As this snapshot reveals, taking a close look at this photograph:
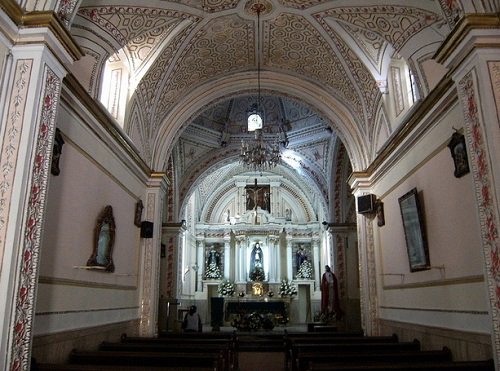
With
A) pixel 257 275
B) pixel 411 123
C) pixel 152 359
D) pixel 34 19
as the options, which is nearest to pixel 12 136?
pixel 34 19

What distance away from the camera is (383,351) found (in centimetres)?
650

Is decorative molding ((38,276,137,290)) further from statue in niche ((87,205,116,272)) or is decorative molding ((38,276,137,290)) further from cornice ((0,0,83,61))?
cornice ((0,0,83,61))

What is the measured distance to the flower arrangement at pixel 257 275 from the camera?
2120 cm

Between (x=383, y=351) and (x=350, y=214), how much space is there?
31.3 feet

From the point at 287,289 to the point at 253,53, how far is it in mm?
13076

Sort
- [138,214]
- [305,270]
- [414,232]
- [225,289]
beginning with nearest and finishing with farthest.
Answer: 1. [414,232]
2. [138,214]
3. [225,289]
4. [305,270]

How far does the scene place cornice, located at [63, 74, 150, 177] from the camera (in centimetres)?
606

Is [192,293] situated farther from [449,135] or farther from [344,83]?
[449,135]

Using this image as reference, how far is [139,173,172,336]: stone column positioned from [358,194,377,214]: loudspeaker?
14.4 feet

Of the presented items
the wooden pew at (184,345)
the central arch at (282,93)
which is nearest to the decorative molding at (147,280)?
the wooden pew at (184,345)

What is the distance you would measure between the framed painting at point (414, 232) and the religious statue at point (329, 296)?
5.73 metres

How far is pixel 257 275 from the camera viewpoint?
837 inches

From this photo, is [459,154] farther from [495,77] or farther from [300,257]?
[300,257]

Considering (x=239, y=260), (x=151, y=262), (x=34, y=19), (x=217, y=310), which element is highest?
(x=34, y=19)
